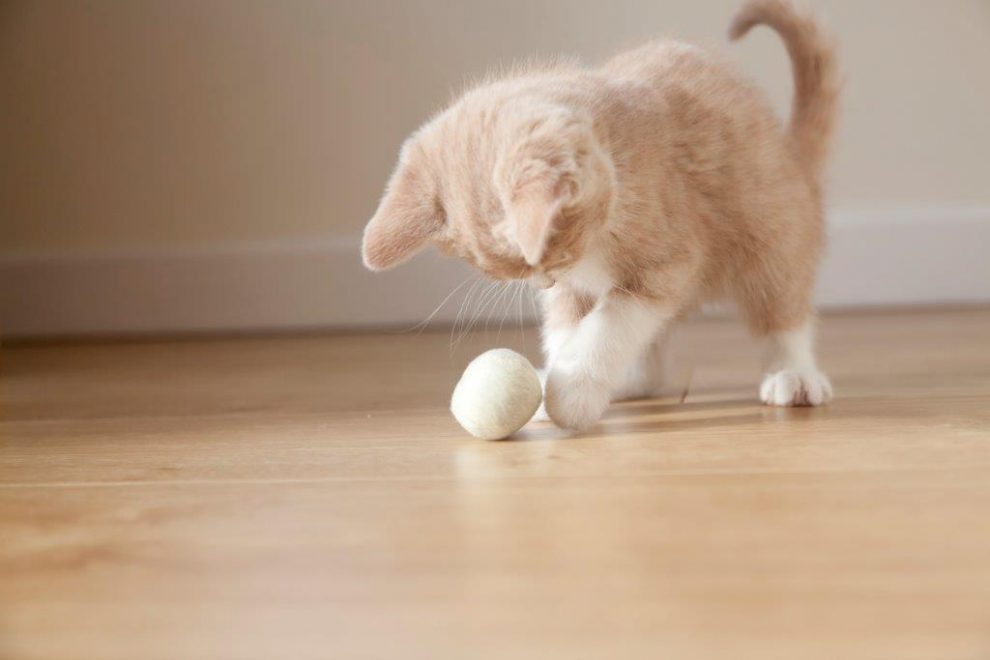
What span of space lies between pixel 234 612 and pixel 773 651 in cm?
36

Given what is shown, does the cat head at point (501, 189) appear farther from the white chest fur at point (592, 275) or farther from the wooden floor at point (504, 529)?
the wooden floor at point (504, 529)

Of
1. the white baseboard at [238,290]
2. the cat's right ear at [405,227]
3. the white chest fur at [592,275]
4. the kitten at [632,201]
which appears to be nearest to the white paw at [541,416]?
the kitten at [632,201]

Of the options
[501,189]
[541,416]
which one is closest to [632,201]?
[501,189]

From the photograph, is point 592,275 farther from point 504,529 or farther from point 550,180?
point 504,529

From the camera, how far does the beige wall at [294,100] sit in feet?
8.27

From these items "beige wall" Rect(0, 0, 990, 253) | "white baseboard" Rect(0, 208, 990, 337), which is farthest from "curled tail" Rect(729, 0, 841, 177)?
"white baseboard" Rect(0, 208, 990, 337)

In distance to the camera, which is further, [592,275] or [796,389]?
[796,389]

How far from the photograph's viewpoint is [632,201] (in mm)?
1367

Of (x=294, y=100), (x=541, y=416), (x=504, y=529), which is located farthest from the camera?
(x=294, y=100)

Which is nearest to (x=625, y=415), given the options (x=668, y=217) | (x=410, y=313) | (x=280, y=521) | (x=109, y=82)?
(x=668, y=217)

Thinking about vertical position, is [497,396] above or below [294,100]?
below

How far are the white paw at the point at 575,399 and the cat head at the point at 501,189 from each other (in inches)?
5.4

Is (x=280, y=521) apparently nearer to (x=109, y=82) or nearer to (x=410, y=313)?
(x=410, y=313)

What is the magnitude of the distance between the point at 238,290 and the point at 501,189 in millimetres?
1616
